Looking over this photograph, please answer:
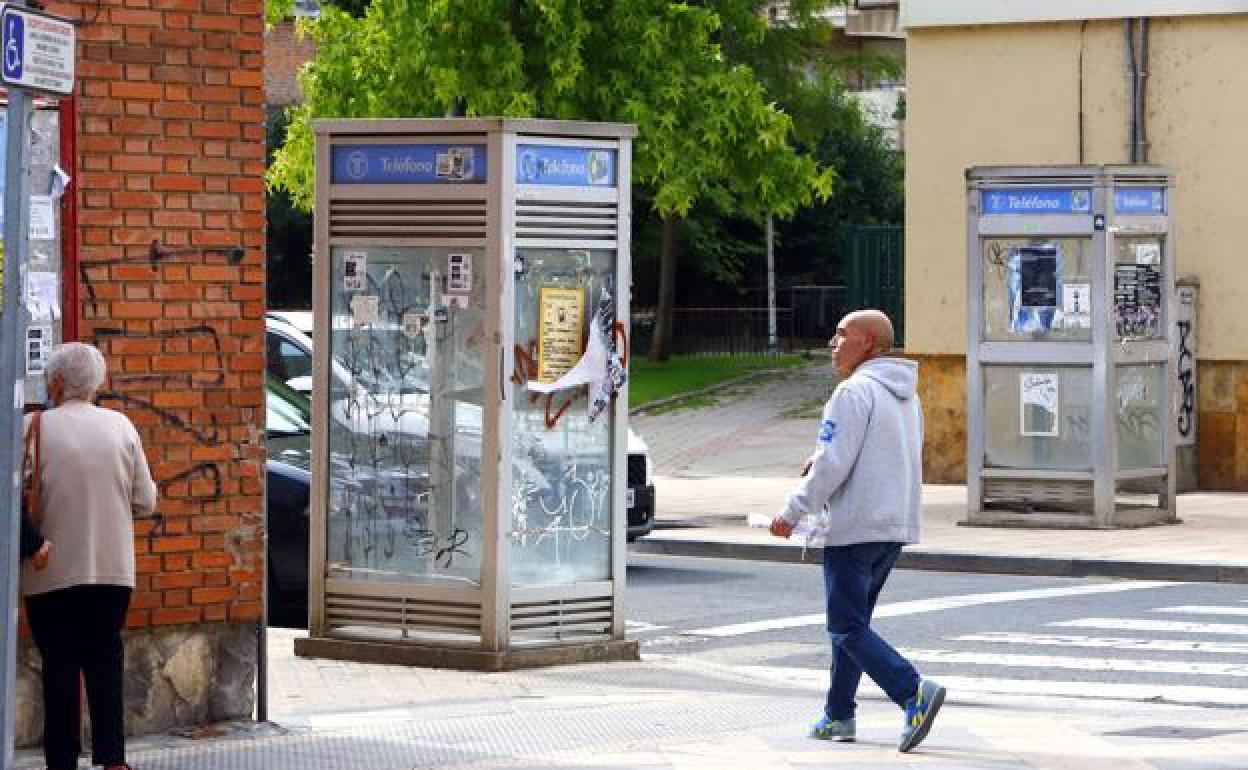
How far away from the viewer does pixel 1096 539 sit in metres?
20.4

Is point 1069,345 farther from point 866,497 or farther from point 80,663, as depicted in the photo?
point 80,663

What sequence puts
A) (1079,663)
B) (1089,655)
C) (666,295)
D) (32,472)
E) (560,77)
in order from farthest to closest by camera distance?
(666,295) < (560,77) < (1089,655) < (1079,663) < (32,472)

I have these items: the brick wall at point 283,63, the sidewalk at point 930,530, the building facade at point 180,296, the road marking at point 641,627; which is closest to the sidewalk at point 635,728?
the building facade at point 180,296

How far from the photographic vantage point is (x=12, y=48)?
8.04 meters

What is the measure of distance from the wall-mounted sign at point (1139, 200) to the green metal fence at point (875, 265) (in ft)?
37.2

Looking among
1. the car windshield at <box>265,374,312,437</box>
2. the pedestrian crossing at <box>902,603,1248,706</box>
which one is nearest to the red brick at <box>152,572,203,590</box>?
the pedestrian crossing at <box>902,603,1248,706</box>

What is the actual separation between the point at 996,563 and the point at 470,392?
283 inches

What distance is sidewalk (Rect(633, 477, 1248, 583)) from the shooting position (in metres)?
18.7

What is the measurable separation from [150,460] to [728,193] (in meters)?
34.1

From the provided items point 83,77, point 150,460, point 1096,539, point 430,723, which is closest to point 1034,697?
point 430,723

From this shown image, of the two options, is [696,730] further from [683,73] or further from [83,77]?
[683,73]

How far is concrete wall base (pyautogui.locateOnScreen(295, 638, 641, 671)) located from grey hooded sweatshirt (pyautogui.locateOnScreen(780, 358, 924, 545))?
2.89 metres

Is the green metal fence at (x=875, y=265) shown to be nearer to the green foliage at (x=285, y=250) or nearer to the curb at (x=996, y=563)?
the curb at (x=996, y=563)

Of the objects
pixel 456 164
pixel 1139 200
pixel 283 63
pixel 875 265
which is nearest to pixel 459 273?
pixel 456 164
